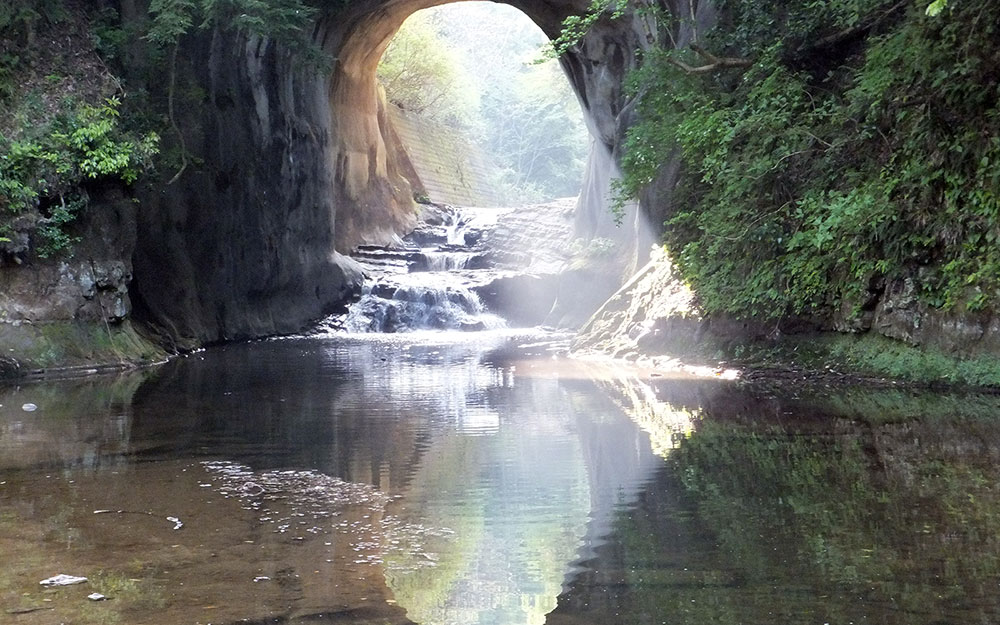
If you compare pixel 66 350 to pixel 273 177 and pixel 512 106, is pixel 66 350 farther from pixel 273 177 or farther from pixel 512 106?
pixel 512 106

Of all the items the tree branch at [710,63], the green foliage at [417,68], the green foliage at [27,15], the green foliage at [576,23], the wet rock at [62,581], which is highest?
the green foliage at [417,68]

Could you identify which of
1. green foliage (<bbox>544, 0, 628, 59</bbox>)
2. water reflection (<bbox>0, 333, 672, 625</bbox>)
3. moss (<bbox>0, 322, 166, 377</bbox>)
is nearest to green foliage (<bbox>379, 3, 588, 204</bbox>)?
moss (<bbox>0, 322, 166, 377</bbox>)

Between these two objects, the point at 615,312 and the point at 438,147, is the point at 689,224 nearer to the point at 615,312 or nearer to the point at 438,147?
the point at 615,312

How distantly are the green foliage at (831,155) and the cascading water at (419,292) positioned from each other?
1071 cm

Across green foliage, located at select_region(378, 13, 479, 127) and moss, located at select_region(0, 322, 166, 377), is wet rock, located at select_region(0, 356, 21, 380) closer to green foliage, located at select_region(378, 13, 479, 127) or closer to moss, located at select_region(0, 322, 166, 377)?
moss, located at select_region(0, 322, 166, 377)

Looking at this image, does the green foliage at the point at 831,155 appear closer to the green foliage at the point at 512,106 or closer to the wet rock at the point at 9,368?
the wet rock at the point at 9,368

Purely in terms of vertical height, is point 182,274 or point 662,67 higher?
point 662,67

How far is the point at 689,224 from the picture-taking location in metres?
14.3

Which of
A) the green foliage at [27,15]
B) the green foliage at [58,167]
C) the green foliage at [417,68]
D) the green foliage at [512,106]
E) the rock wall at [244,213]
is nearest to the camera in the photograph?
the green foliage at [58,167]

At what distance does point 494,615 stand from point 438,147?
140ft

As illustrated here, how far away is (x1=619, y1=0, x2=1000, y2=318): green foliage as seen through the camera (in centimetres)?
934

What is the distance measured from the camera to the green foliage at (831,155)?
9336 millimetres

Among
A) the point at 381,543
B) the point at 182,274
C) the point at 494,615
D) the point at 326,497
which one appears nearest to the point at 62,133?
the point at 182,274

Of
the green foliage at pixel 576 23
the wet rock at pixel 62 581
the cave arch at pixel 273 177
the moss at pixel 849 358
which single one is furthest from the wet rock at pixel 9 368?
the wet rock at pixel 62 581
